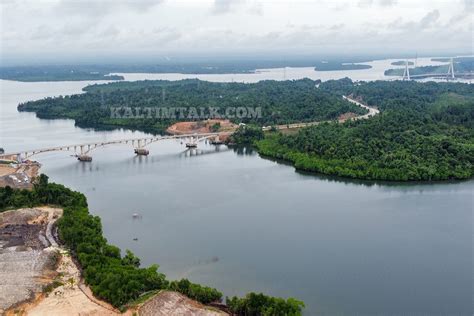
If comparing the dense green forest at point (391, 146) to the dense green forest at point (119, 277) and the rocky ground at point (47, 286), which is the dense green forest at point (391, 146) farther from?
the rocky ground at point (47, 286)

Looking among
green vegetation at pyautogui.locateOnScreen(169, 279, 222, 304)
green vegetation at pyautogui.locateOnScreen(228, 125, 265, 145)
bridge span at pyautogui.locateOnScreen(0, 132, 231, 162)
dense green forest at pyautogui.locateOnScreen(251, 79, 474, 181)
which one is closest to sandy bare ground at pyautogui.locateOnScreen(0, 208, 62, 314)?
green vegetation at pyautogui.locateOnScreen(169, 279, 222, 304)

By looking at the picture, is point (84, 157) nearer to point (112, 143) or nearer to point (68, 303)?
point (112, 143)

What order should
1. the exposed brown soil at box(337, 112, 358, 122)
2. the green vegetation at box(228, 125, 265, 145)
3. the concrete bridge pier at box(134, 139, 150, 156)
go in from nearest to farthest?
the concrete bridge pier at box(134, 139, 150, 156) < the green vegetation at box(228, 125, 265, 145) < the exposed brown soil at box(337, 112, 358, 122)

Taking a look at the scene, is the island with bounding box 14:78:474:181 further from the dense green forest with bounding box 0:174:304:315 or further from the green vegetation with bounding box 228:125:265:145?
the dense green forest with bounding box 0:174:304:315

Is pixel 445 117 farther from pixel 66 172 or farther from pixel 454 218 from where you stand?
pixel 66 172

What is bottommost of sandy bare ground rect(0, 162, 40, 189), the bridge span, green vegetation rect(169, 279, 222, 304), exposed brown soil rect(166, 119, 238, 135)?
green vegetation rect(169, 279, 222, 304)

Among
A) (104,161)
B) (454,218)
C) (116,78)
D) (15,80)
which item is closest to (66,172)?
(104,161)

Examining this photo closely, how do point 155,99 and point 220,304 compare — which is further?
point 155,99

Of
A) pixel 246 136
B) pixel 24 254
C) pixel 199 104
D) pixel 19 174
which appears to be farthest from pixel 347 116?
pixel 24 254

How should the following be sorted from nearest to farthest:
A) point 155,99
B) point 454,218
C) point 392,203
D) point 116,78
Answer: point 454,218, point 392,203, point 155,99, point 116,78
